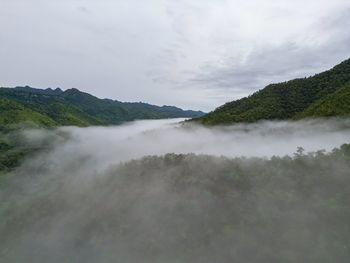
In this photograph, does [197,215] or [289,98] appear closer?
[197,215]

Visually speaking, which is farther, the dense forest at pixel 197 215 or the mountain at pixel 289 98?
the mountain at pixel 289 98

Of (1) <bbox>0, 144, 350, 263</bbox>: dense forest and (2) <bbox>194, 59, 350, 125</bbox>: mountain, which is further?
(2) <bbox>194, 59, 350, 125</bbox>: mountain

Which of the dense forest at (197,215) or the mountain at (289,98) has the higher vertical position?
the mountain at (289,98)

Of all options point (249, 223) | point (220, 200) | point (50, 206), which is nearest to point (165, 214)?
point (220, 200)

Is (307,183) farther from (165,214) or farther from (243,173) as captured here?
(165,214)

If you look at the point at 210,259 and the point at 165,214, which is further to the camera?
the point at 165,214

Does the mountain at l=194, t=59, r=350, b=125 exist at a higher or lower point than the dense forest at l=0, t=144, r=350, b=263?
higher

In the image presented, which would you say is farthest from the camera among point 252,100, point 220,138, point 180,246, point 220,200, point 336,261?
point 252,100

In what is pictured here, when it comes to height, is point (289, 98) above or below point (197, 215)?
above
